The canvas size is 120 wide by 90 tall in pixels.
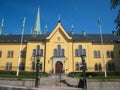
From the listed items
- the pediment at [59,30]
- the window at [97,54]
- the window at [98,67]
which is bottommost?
the window at [98,67]

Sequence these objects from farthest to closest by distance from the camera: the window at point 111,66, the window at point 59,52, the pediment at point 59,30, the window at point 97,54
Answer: the window at point 97,54
the pediment at point 59,30
the window at point 111,66
the window at point 59,52

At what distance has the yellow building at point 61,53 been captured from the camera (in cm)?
3925

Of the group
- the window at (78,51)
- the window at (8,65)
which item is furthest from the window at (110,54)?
the window at (8,65)

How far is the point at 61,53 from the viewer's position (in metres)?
40.1

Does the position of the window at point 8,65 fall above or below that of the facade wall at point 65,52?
below

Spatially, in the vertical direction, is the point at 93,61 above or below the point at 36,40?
below

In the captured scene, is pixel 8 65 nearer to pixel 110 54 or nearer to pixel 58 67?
pixel 58 67

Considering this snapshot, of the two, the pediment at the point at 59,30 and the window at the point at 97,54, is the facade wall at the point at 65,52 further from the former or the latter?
the window at the point at 97,54

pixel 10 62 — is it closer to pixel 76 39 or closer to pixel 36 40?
pixel 36 40

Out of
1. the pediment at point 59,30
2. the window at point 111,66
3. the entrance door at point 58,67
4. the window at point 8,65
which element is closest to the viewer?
the entrance door at point 58,67

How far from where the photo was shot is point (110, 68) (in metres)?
40.5

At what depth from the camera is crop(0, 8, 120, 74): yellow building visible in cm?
3925

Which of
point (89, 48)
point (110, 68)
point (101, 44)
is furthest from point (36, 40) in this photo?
point (110, 68)

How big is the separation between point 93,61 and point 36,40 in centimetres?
1525
